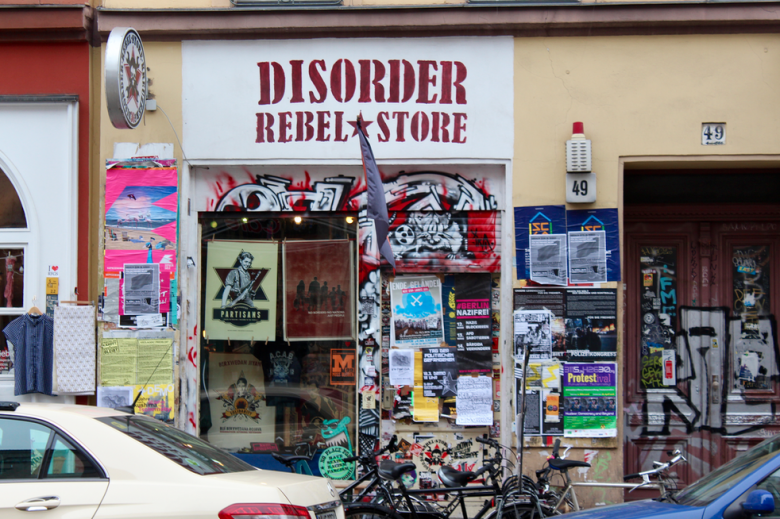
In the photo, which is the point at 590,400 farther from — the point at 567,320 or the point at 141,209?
the point at 141,209

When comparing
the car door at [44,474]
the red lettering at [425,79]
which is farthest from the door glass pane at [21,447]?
the red lettering at [425,79]

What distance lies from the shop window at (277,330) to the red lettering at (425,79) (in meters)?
1.53

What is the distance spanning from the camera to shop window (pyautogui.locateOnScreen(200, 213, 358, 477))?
7.67 metres

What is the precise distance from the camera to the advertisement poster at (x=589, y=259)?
23.7 ft

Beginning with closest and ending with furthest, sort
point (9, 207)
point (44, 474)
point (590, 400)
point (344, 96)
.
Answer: point (44, 474) < point (590, 400) < point (344, 96) < point (9, 207)

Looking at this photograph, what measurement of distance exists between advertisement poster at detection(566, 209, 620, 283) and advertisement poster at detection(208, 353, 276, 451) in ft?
11.8

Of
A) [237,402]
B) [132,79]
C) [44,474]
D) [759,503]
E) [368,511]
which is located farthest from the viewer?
[237,402]

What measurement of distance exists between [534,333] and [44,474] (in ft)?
15.7

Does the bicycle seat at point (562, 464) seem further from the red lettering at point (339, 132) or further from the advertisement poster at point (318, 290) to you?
the red lettering at point (339, 132)

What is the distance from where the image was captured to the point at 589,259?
7238 millimetres

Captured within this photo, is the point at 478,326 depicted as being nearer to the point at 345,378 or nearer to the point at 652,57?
A: the point at 345,378

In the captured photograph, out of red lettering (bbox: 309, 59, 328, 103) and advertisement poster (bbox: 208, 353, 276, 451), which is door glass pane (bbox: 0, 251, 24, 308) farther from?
red lettering (bbox: 309, 59, 328, 103)

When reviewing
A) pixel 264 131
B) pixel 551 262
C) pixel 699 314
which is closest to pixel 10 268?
pixel 264 131

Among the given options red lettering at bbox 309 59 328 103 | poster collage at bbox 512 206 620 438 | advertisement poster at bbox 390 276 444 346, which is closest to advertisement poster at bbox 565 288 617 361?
poster collage at bbox 512 206 620 438
